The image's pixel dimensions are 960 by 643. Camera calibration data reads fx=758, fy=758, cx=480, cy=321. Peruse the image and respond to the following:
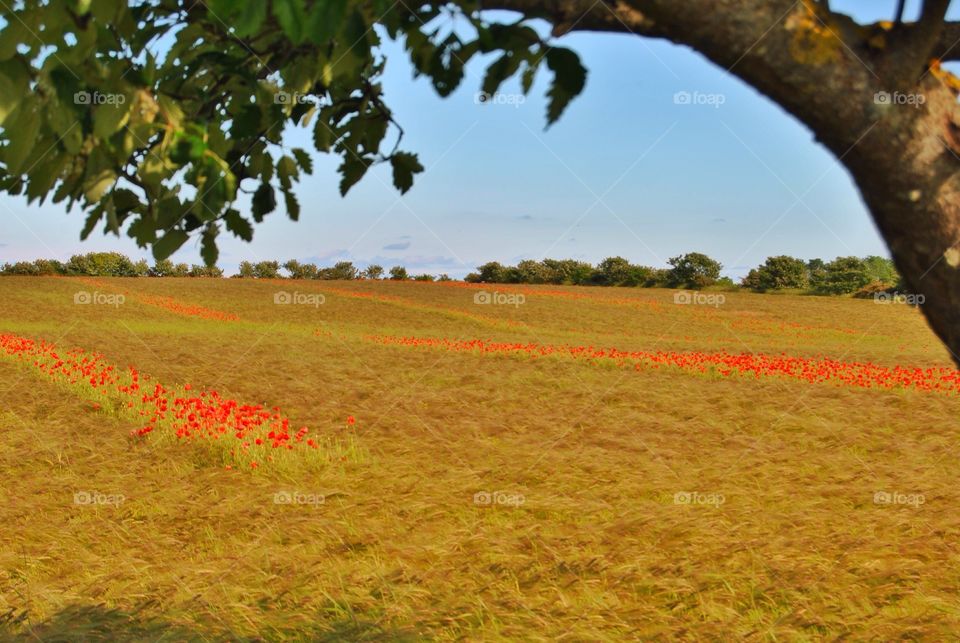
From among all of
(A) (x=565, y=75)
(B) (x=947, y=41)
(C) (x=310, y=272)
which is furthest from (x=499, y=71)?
(C) (x=310, y=272)

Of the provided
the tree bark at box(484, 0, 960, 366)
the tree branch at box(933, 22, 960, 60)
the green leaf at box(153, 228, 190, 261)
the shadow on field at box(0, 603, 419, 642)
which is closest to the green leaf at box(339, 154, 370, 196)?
the green leaf at box(153, 228, 190, 261)

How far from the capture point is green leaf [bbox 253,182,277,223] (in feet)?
8.74

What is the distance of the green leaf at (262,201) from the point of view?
8.74 feet

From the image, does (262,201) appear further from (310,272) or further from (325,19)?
(310,272)

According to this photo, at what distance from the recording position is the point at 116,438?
378 inches

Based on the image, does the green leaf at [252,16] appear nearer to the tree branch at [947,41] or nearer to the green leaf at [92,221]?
the green leaf at [92,221]

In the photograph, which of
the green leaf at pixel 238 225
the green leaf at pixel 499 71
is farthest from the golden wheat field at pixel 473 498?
the green leaf at pixel 499 71

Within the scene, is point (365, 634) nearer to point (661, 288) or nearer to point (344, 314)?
point (344, 314)

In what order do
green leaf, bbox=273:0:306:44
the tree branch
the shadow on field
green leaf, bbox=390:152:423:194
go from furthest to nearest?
1. the shadow on field
2. green leaf, bbox=390:152:423:194
3. the tree branch
4. green leaf, bbox=273:0:306:44

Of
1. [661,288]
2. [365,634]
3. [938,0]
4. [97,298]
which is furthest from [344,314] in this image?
[938,0]

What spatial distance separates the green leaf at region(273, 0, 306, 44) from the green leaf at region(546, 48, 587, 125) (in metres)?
0.66

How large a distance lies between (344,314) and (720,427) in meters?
22.1

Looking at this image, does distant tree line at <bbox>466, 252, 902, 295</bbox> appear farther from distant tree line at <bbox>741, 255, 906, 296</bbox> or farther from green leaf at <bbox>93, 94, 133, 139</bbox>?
green leaf at <bbox>93, 94, 133, 139</bbox>

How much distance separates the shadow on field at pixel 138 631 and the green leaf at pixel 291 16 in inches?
144
